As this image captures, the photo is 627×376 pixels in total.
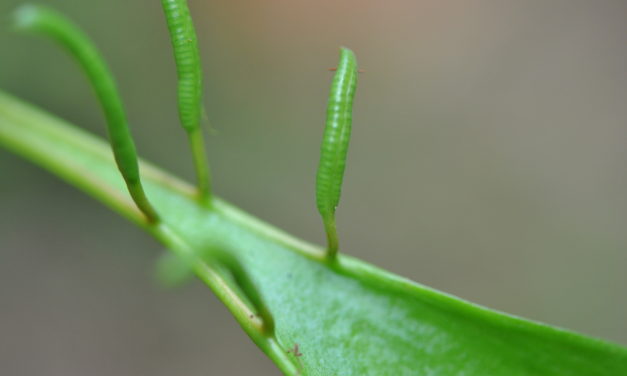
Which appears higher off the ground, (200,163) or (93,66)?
(93,66)

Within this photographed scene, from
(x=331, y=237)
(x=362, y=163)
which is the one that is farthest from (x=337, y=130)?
(x=362, y=163)

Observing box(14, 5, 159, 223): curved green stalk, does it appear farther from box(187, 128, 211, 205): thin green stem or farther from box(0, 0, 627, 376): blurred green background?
box(0, 0, 627, 376): blurred green background

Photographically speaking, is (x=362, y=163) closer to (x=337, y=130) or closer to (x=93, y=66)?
(x=337, y=130)

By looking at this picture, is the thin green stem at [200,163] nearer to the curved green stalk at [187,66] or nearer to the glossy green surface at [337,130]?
the curved green stalk at [187,66]

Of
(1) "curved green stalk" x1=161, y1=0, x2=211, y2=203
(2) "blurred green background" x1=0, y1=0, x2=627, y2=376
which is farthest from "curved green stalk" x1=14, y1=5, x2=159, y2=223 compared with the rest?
(2) "blurred green background" x1=0, y1=0, x2=627, y2=376

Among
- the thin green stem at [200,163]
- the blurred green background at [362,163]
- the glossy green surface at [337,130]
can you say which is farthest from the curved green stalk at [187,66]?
the blurred green background at [362,163]

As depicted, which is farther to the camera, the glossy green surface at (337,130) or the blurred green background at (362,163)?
the blurred green background at (362,163)
